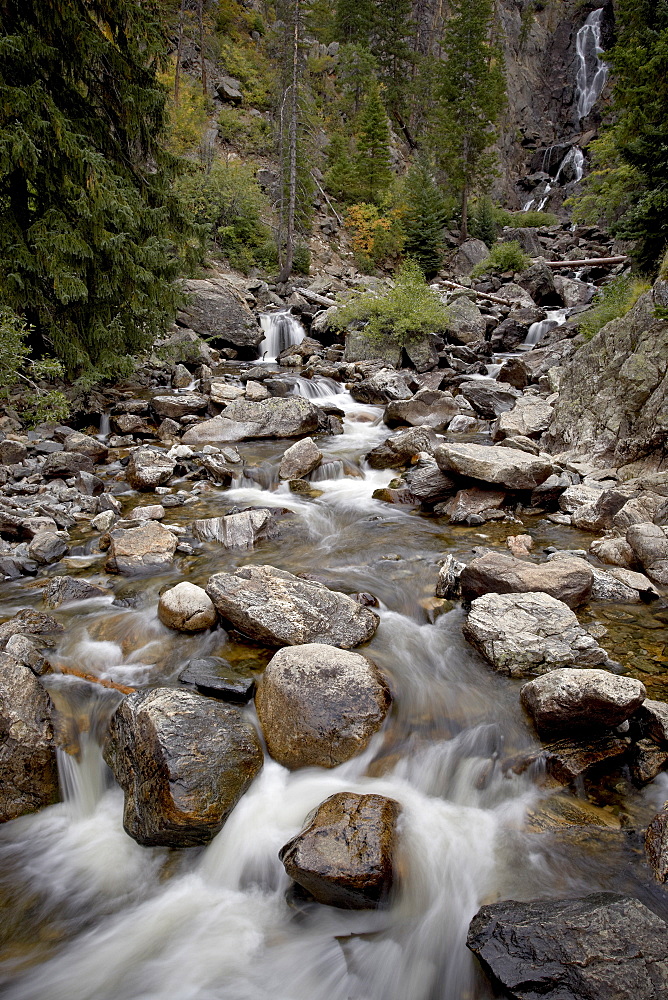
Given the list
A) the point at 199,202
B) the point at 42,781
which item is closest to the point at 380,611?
the point at 42,781

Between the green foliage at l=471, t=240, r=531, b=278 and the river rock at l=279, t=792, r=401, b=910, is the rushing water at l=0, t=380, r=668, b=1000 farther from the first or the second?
the green foliage at l=471, t=240, r=531, b=278

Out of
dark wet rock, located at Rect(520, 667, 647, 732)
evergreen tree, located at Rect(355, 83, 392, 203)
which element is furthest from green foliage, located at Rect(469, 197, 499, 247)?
dark wet rock, located at Rect(520, 667, 647, 732)

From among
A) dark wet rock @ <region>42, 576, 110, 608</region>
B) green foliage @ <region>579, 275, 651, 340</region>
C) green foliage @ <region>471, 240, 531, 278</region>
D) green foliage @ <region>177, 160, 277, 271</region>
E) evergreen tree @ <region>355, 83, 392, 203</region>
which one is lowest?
dark wet rock @ <region>42, 576, 110, 608</region>

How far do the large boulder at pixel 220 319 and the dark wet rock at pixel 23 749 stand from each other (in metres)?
15.9

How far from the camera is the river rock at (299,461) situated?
9.82 metres

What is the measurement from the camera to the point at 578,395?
10375mm

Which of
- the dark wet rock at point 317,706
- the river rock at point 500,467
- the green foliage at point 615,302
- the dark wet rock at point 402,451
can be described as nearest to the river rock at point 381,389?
the dark wet rock at point 402,451

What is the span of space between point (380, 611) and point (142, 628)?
2.51m

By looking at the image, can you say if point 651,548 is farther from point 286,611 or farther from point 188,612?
point 188,612

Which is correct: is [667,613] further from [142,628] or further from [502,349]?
[502,349]

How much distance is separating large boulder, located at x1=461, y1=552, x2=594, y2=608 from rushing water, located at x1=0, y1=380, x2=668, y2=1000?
0.76 m

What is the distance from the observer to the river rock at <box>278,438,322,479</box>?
9.82 m

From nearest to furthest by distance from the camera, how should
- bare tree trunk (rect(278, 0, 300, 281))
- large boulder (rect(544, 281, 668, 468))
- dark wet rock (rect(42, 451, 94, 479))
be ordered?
large boulder (rect(544, 281, 668, 468))
dark wet rock (rect(42, 451, 94, 479))
bare tree trunk (rect(278, 0, 300, 281))

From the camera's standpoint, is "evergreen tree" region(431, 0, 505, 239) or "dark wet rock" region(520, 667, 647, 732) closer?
"dark wet rock" region(520, 667, 647, 732)
